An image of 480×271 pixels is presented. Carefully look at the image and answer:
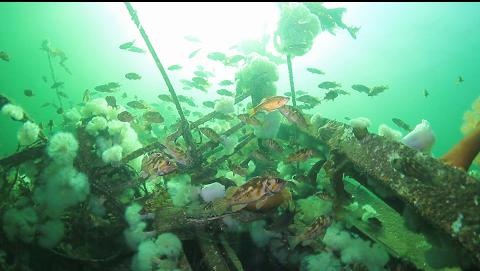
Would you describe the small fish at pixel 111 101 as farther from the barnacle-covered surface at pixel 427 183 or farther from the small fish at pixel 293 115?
the barnacle-covered surface at pixel 427 183

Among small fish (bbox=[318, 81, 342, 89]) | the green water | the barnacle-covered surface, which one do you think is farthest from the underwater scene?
the green water

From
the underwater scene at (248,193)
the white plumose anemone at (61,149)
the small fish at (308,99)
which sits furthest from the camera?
the small fish at (308,99)

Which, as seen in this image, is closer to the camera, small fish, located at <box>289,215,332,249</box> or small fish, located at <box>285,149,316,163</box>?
small fish, located at <box>289,215,332,249</box>

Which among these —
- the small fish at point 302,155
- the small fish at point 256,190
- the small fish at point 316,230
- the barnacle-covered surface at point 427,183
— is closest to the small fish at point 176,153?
the small fish at point 256,190

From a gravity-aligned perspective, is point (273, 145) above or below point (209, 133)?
below

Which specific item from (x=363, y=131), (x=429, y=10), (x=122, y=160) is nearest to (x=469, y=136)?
(x=363, y=131)

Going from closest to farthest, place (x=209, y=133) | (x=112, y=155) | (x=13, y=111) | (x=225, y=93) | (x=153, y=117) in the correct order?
(x=112, y=155)
(x=13, y=111)
(x=209, y=133)
(x=153, y=117)
(x=225, y=93)

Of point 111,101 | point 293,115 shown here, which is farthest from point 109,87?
point 293,115

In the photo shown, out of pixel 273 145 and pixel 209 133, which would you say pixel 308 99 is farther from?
pixel 209 133

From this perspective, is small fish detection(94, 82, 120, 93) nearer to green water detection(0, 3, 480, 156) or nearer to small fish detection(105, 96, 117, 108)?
small fish detection(105, 96, 117, 108)

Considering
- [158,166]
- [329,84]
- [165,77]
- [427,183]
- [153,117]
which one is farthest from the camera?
[329,84]

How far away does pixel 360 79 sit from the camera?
135375 millimetres

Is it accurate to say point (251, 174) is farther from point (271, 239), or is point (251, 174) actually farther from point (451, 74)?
point (451, 74)

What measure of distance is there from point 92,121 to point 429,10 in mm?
94010
